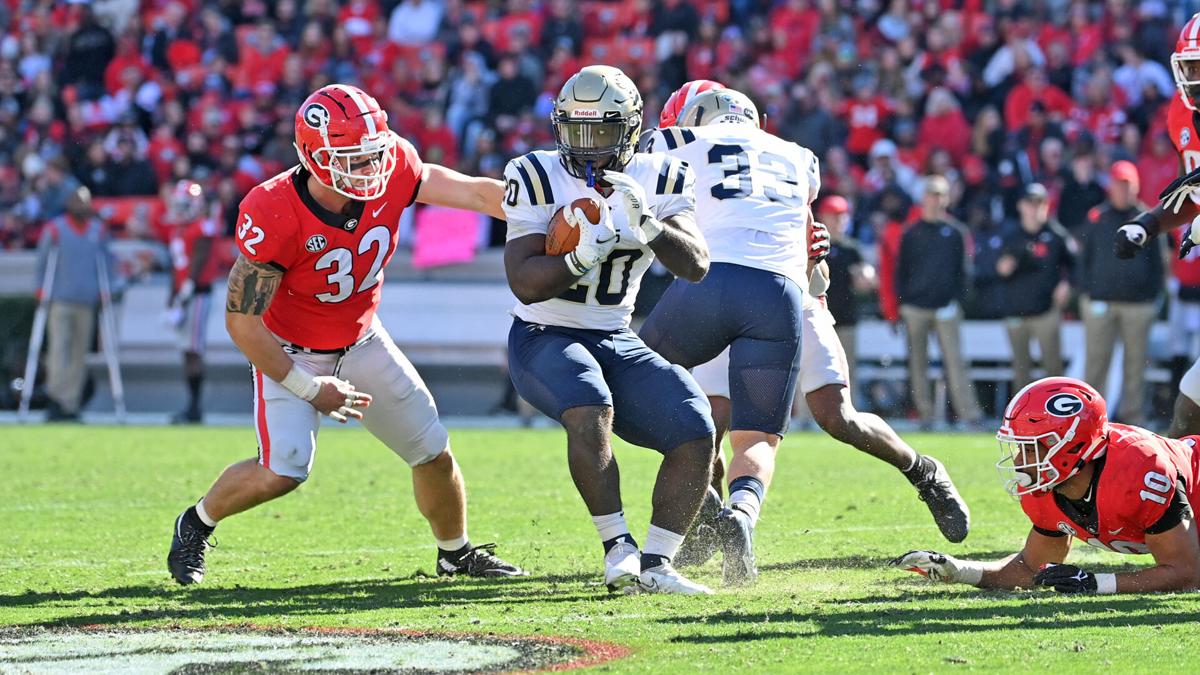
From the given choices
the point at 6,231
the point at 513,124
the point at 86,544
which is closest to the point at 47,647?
the point at 86,544

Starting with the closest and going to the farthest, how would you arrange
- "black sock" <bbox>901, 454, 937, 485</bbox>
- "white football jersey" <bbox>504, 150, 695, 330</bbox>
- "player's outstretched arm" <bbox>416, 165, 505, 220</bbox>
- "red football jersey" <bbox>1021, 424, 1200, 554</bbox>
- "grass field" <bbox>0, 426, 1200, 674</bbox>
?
"grass field" <bbox>0, 426, 1200, 674</bbox>
"red football jersey" <bbox>1021, 424, 1200, 554</bbox>
"white football jersey" <bbox>504, 150, 695, 330</bbox>
"player's outstretched arm" <bbox>416, 165, 505, 220</bbox>
"black sock" <bbox>901, 454, 937, 485</bbox>

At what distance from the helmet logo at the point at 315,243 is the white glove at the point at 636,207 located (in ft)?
3.56

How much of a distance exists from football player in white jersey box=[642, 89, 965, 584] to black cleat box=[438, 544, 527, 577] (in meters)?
0.69

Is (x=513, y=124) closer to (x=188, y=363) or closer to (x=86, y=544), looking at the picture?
(x=188, y=363)

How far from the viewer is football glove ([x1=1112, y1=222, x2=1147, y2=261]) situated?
631 cm

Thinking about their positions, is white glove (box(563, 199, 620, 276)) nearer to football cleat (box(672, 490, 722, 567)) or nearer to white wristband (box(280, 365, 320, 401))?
white wristband (box(280, 365, 320, 401))

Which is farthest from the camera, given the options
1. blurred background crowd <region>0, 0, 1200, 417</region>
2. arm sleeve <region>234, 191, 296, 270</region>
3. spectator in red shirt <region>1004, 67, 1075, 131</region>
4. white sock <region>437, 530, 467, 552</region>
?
spectator in red shirt <region>1004, 67, 1075, 131</region>

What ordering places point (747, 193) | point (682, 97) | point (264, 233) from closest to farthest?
point (264, 233) < point (747, 193) < point (682, 97)

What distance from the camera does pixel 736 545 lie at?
5473 millimetres

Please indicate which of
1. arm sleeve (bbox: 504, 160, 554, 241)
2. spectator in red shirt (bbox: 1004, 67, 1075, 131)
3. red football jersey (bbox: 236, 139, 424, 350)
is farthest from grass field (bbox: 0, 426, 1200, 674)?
spectator in red shirt (bbox: 1004, 67, 1075, 131)

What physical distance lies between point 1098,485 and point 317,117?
2.78 meters

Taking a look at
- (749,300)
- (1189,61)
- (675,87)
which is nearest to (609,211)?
(749,300)

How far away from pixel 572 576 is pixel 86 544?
2240 millimetres

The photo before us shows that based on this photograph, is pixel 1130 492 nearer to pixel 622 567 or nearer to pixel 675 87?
pixel 622 567
